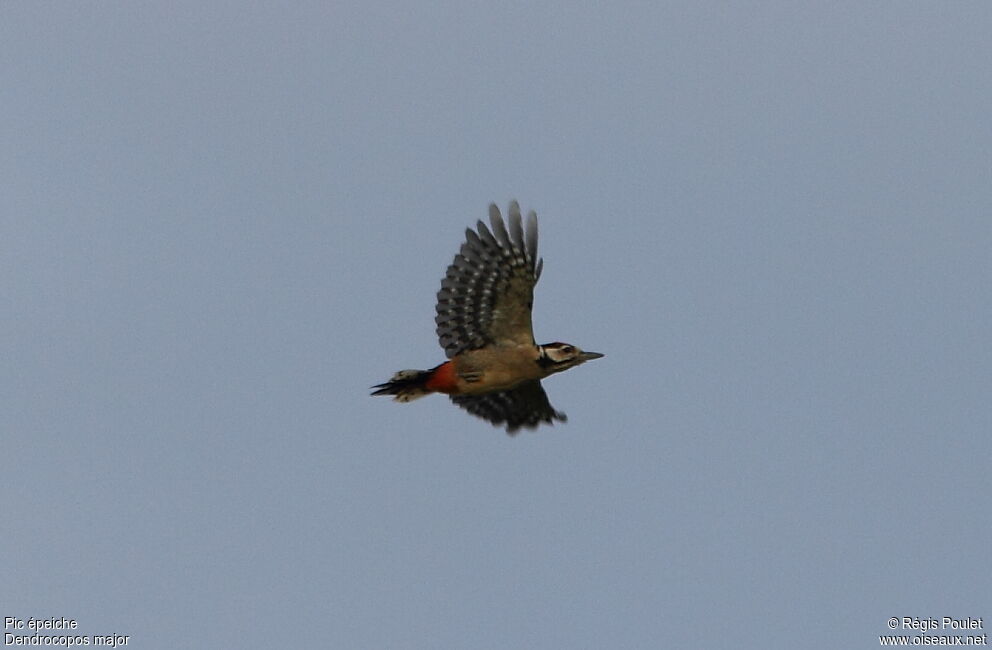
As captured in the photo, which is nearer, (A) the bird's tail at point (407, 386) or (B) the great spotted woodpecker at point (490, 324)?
(B) the great spotted woodpecker at point (490, 324)

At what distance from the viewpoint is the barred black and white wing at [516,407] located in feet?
85.7

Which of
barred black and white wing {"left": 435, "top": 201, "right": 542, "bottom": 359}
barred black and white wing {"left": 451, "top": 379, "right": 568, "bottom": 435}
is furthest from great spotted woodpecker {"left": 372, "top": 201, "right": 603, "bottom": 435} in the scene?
barred black and white wing {"left": 451, "top": 379, "right": 568, "bottom": 435}

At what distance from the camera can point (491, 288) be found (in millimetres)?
23703

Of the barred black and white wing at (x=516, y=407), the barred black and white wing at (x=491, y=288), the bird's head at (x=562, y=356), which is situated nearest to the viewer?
the barred black and white wing at (x=491, y=288)

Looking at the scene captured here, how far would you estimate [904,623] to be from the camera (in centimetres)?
2248

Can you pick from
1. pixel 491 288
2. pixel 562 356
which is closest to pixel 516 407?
pixel 562 356

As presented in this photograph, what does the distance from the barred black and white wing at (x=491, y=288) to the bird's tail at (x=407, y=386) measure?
2.06 ft

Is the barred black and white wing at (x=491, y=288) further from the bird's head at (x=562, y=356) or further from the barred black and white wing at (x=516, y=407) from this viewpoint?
the barred black and white wing at (x=516, y=407)

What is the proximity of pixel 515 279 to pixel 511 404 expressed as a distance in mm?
3513

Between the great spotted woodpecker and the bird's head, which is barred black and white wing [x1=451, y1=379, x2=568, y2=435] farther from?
the bird's head

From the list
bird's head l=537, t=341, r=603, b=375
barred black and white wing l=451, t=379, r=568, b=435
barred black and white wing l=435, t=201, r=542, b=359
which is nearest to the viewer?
barred black and white wing l=435, t=201, r=542, b=359

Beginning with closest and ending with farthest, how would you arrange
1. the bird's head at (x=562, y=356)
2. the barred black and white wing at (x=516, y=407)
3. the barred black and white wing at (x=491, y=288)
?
the barred black and white wing at (x=491, y=288)
the bird's head at (x=562, y=356)
the barred black and white wing at (x=516, y=407)

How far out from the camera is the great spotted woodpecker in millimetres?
23516

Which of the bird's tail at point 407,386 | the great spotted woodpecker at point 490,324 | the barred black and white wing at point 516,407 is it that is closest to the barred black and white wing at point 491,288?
the great spotted woodpecker at point 490,324
